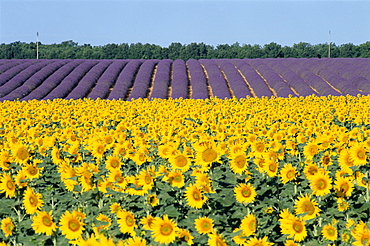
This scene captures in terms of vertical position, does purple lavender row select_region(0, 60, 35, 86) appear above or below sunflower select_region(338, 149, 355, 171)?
above

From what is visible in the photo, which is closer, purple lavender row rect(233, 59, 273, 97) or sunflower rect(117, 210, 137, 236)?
sunflower rect(117, 210, 137, 236)

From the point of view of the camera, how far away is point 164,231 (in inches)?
163

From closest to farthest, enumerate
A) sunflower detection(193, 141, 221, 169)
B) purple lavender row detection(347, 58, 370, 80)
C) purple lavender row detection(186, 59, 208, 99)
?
sunflower detection(193, 141, 221, 169) → purple lavender row detection(186, 59, 208, 99) → purple lavender row detection(347, 58, 370, 80)

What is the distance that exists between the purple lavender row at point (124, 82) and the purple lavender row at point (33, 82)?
21.3ft

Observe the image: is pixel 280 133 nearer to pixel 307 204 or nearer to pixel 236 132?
pixel 236 132

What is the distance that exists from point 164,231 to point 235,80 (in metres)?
35.0

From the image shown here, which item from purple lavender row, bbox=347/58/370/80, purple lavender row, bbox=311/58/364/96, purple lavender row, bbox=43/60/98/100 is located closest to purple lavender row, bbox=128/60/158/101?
purple lavender row, bbox=43/60/98/100

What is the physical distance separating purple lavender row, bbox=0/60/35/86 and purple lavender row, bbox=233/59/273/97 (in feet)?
67.1

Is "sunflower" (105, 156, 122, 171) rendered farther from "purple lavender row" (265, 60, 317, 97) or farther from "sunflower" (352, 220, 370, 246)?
"purple lavender row" (265, 60, 317, 97)

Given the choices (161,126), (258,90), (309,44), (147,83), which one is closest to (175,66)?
(147,83)

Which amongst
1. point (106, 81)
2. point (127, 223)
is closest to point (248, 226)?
point (127, 223)

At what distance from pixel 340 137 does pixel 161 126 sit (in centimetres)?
380

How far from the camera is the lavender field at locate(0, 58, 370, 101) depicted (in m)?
34.2

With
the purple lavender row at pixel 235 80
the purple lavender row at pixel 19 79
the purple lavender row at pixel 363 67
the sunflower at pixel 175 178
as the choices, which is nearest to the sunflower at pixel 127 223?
the sunflower at pixel 175 178
